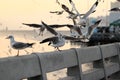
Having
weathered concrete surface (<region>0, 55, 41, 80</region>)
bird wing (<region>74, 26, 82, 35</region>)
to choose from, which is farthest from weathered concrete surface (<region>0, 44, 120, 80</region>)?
bird wing (<region>74, 26, 82, 35</region>)

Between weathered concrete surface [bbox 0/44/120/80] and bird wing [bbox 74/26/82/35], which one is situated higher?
bird wing [bbox 74/26/82/35]

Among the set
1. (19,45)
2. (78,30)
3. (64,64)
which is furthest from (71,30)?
(19,45)

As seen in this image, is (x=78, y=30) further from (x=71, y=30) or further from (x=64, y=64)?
(x=64, y=64)

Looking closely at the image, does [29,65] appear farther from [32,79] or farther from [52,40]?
[52,40]

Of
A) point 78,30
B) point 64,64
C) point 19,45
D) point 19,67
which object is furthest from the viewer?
point 78,30

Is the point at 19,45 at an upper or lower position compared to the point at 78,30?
upper

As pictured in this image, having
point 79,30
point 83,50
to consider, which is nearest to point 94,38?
point 79,30

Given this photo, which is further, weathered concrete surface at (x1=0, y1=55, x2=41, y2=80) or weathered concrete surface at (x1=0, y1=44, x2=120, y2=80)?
weathered concrete surface at (x1=0, y1=44, x2=120, y2=80)

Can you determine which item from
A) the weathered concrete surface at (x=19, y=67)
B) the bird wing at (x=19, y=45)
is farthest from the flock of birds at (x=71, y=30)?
the weathered concrete surface at (x=19, y=67)

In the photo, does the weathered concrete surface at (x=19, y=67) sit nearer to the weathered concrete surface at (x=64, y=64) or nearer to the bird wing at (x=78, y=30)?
the weathered concrete surface at (x=64, y=64)

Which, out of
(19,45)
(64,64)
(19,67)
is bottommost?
(64,64)

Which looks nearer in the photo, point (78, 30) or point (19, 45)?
point (19, 45)

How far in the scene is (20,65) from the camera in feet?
26.4

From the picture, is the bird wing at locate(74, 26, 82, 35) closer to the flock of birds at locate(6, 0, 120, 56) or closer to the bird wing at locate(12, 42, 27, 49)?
the flock of birds at locate(6, 0, 120, 56)
